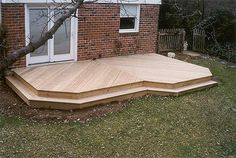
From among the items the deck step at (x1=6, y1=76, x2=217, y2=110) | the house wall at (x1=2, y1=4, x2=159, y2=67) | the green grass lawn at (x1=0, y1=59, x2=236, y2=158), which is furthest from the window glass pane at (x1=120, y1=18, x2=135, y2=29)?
the green grass lawn at (x1=0, y1=59, x2=236, y2=158)

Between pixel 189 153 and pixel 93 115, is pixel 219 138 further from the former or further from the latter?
pixel 93 115

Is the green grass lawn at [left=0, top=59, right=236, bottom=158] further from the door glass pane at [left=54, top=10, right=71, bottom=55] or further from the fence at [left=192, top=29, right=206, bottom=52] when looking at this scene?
the fence at [left=192, top=29, right=206, bottom=52]

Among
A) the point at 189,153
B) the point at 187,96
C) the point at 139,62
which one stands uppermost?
the point at 139,62

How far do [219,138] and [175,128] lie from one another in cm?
86

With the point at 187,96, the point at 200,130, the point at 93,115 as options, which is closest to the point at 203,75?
the point at 187,96

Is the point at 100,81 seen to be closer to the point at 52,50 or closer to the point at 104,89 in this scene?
the point at 104,89

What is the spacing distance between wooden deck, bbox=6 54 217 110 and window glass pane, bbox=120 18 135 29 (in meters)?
1.24

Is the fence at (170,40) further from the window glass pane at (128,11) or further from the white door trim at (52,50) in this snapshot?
the white door trim at (52,50)

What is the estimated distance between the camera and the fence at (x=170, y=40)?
498 inches

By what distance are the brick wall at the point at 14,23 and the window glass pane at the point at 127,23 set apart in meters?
3.42

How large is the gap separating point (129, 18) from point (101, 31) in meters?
1.31

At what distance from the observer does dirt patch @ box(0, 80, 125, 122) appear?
7.09 metres

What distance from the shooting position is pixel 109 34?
34.9 feet

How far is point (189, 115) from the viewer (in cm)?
755
